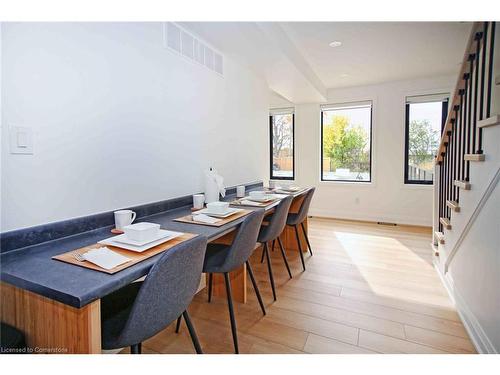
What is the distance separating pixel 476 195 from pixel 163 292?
6.30 feet

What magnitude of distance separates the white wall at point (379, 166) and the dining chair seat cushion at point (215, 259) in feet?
12.7

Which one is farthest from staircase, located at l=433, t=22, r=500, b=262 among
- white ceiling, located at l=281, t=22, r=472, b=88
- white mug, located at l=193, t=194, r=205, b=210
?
white mug, located at l=193, t=194, r=205, b=210

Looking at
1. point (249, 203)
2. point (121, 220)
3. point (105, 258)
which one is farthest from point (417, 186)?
point (105, 258)

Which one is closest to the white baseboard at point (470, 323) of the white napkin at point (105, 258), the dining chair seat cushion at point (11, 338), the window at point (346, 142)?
the white napkin at point (105, 258)

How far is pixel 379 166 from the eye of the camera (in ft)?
16.7

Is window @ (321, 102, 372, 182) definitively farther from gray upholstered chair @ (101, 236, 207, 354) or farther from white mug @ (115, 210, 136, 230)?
gray upholstered chair @ (101, 236, 207, 354)

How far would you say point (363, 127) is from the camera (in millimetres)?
5199

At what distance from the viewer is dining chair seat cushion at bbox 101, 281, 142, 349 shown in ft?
3.44

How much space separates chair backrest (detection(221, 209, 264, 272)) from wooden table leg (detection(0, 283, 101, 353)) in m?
0.82

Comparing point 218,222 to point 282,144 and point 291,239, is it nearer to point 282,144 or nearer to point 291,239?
point 291,239

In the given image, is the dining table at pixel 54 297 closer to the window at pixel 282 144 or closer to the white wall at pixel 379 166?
the white wall at pixel 379 166

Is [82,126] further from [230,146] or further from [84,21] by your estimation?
[230,146]
